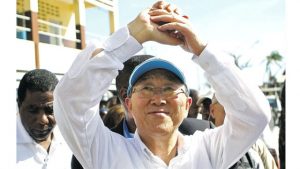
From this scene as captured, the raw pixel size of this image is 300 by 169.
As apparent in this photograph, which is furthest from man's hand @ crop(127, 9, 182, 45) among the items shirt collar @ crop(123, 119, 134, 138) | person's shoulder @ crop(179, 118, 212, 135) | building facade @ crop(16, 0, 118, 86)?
building facade @ crop(16, 0, 118, 86)

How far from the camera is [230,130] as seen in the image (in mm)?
1785

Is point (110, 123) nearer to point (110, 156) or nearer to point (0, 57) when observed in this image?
point (110, 156)

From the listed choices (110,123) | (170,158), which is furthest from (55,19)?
(170,158)

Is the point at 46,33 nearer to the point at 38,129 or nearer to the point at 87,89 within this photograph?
the point at 38,129

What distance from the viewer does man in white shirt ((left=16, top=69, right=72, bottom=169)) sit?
2.60 meters

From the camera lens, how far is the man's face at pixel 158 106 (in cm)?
173

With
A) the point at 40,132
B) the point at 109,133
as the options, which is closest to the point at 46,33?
the point at 40,132

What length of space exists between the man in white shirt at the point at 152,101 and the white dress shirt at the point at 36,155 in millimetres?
934

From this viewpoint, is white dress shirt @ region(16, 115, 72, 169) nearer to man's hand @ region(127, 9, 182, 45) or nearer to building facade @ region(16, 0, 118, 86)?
man's hand @ region(127, 9, 182, 45)

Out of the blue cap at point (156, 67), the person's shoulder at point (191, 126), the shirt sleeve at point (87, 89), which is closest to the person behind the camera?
the shirt sleeve at point (87, 89)

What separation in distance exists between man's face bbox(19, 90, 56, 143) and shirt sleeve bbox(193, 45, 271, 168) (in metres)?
1.16

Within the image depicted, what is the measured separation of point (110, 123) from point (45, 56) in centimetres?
869

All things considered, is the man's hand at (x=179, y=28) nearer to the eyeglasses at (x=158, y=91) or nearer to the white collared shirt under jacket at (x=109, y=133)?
the white collared shirt under jacket at (x=109, y=133)

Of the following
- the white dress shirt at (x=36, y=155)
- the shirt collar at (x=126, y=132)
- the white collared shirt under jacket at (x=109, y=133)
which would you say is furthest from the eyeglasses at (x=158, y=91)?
the white dress shirt at (x=36, y=155)
